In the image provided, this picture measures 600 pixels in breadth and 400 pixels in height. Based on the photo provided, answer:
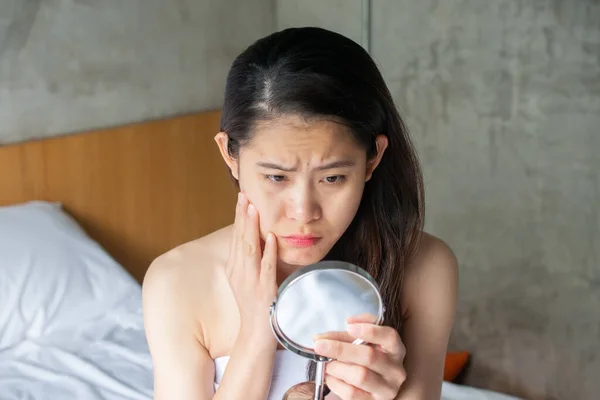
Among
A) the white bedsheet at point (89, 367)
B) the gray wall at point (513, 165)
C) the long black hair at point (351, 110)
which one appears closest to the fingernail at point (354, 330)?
the long black hair at point (351, 110)

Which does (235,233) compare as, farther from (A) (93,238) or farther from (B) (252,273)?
(A) (93,238)

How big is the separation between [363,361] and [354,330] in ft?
0.22

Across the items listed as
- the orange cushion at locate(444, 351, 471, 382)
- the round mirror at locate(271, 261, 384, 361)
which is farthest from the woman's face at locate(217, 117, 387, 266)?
the orange cushion at locate(444, 351, 471, 382)

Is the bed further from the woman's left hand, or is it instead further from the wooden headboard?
the woman's left hand

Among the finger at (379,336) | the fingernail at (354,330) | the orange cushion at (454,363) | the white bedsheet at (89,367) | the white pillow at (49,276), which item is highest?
the fingernail at (354,330)

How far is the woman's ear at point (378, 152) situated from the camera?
3.49ft

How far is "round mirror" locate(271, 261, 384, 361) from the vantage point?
84cm

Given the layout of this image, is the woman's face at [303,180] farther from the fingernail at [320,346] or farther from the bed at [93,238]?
the bed at [93,238]

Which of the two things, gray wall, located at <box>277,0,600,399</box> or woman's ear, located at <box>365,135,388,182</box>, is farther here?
gray wall, located at <box>277,0,600,399</box>

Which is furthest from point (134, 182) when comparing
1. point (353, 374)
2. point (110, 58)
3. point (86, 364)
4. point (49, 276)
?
point (353, 374)

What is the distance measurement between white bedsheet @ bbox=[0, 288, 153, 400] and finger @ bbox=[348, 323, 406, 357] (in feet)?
3.25

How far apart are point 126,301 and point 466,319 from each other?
4.00 feet

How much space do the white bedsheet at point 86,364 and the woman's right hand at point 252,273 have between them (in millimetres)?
789

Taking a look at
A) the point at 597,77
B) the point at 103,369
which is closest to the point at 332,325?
the point at 103,369
